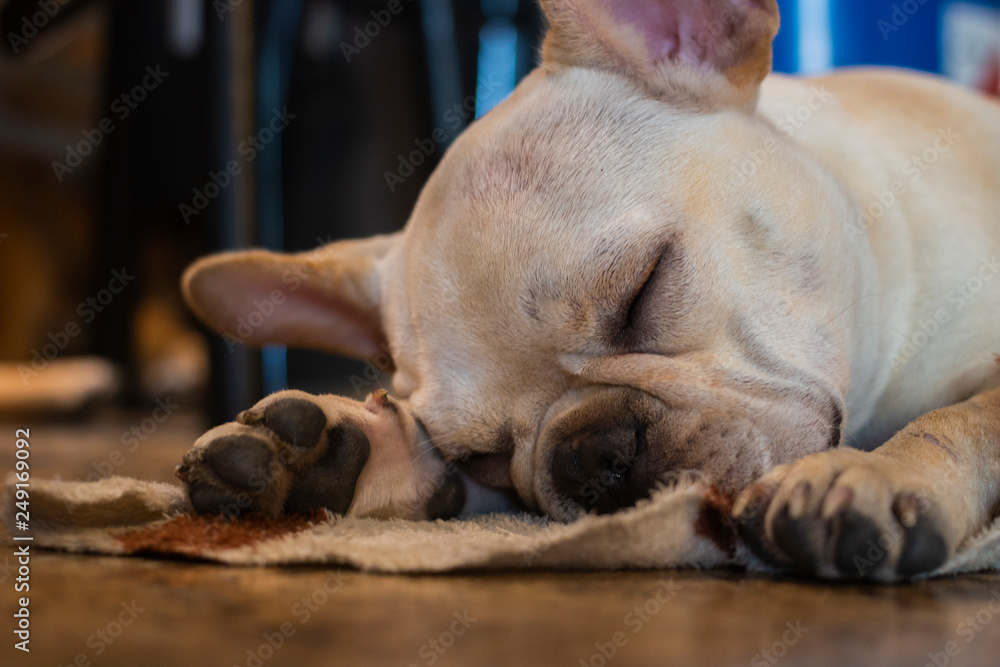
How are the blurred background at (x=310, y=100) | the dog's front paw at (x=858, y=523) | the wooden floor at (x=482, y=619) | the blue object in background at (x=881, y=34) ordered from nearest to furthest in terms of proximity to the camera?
the wooden floor at (x=482, y=619)
the dog's front paw at (x=858, y=523)
the blurred background at (x=310, y=100)
the blue object in background at (x=881, y=34)

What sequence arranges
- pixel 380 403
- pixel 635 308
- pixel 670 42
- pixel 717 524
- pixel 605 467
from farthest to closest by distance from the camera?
pixel 670 42
pixel 380 403
pixel 635 308
pixel 605 467
pixel 717 524

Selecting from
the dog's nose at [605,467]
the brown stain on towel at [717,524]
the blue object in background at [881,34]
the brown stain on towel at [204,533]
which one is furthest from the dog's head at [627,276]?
the blue object in background at [881,34]

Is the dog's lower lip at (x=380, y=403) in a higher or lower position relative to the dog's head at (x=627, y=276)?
lower

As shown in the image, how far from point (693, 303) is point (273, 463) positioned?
2.05 ft

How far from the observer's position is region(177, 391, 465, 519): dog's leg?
106cm

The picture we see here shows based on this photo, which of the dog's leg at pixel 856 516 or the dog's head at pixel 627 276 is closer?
the dog's leg at pixel 856 516

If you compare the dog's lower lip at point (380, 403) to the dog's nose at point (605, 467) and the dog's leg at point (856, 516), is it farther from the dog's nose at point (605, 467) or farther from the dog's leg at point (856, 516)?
the dog's leg at point (856, 516)

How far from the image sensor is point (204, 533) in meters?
1.04

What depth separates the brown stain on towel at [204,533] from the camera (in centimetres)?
101

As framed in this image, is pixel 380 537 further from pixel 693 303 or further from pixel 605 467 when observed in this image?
pixel 693 303

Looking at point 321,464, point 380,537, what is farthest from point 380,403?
point 380,537

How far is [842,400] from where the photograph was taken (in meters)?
1.26

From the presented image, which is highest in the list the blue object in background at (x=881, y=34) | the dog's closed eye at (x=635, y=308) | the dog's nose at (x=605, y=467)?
the blue object in background at (x=881, y=34)

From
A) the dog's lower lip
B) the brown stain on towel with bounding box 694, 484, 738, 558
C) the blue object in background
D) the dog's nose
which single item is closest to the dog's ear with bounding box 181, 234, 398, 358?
the dog's lower lip
